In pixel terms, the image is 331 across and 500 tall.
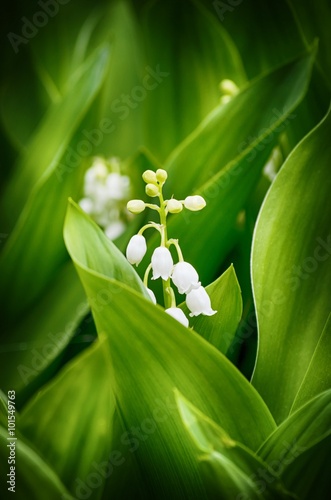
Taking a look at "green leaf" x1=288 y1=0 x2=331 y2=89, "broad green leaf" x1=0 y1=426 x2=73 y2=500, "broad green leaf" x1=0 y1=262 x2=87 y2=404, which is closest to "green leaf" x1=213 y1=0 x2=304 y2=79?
"green leaf" x1=288 y1=0 x2=331 y2=89

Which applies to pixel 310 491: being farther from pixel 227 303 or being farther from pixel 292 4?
pixel 292 4

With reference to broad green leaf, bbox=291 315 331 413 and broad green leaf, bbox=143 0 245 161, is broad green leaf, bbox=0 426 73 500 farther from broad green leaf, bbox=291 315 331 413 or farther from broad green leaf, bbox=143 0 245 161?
broad green leaf, bbox=143 0 245 161

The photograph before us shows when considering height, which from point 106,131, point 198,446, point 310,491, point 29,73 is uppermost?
point 29,73

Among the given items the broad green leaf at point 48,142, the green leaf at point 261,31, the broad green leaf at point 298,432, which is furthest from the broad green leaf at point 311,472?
the green leaf at point 261,31

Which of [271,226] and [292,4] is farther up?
[292,4]

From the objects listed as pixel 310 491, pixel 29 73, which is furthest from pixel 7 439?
pixel 29 73

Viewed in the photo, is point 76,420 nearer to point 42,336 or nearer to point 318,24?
point 42,336
